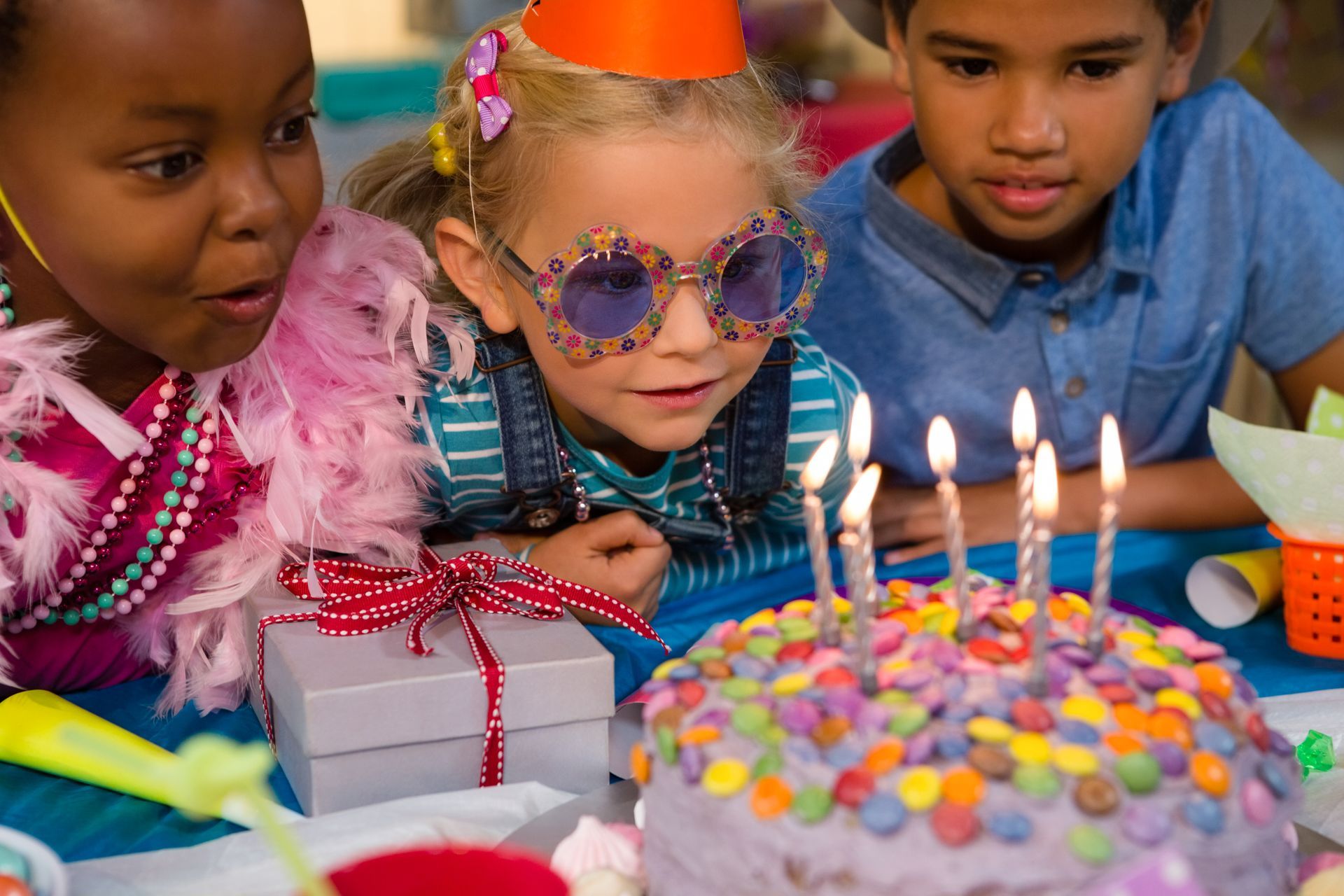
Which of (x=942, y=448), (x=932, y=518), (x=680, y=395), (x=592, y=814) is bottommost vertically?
(x=932, y=518)

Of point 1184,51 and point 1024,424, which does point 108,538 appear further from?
point 1184,51

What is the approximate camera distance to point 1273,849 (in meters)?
0.67

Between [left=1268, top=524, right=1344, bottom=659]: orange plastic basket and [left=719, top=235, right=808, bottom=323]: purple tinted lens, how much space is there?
1.49 feet

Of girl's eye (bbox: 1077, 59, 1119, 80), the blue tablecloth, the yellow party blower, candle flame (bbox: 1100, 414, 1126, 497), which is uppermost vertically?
girl's eye (bbox: 1077, 59, 1119, 80)

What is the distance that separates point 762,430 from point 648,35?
0.39 metres

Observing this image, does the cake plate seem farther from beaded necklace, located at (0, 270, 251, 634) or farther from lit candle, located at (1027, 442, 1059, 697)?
beaded necklace, located at (0, 270, 251, 634)

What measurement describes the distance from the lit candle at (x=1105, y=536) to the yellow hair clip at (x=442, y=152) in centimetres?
69

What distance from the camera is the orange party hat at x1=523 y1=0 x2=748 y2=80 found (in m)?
1.08

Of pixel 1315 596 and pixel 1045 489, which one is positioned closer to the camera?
pixel 1045 489

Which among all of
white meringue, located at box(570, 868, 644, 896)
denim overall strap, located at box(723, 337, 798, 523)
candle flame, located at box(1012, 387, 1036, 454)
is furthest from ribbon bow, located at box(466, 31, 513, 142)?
white meringue, located at box(570, 868, 644, 896)

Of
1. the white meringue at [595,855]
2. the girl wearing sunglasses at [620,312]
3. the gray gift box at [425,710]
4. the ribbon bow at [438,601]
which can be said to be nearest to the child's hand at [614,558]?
the girl wearing sunglasses at [620,312]

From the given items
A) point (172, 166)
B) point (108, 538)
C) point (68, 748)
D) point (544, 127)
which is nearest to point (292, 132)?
point (172, 166)

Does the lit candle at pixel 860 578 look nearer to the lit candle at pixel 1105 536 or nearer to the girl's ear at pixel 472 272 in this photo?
the lit candle at pixel 1105 536

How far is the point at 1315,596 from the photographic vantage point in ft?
3.74
